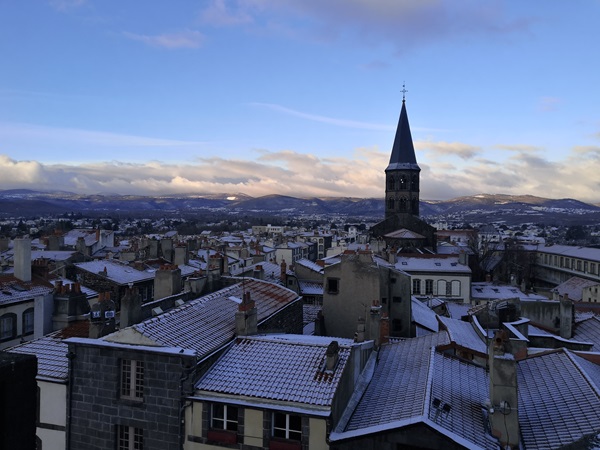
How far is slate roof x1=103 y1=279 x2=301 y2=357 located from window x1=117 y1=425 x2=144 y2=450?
263 cm

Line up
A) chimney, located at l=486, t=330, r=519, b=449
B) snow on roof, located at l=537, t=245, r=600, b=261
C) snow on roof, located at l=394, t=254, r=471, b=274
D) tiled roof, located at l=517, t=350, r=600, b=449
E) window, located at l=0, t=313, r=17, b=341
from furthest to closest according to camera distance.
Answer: snow on roof, located at l=537, t=245, r=600, b=261, snow on roof, located at l=394, t=254, r=471, b=274, window, located at l=0, t=313, r=17, b=341, chimney, located at l=486, t=330, r=519, b=449, tiled roof, located at l=517, t=350, r=600, b=449

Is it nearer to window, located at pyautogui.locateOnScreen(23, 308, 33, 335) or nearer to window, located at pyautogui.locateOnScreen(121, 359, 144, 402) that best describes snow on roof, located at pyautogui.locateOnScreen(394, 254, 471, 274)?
window, located at pyautogui.locateOnScreen(23, 308, 33, 335)

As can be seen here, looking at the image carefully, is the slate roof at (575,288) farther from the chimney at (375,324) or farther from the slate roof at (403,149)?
the chimney at (375,324)

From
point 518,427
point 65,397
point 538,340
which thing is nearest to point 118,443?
point 65,397

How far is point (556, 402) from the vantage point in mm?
13656

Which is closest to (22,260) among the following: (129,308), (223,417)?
(129,308)

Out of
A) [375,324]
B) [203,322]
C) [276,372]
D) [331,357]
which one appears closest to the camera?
[331,357]

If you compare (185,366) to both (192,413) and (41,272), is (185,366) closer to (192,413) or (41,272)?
(192,413)

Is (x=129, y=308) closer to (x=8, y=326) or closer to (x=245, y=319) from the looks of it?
(x=245, y=319)

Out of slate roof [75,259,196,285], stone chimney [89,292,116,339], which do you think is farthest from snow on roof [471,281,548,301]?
stone chimney [89,292,116,339]

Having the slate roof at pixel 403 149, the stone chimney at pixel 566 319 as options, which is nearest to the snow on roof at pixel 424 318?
the stone chimney at pixel 566 319

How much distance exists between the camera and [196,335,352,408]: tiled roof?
13.0 meters

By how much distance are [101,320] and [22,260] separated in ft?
48.6

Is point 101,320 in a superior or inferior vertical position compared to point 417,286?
superior
